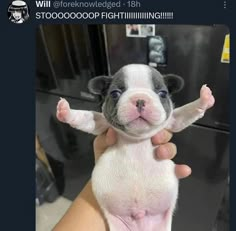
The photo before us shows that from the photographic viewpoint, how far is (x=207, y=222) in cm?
110

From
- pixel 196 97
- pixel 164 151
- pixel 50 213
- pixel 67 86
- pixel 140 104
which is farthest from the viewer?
pixel 50 213

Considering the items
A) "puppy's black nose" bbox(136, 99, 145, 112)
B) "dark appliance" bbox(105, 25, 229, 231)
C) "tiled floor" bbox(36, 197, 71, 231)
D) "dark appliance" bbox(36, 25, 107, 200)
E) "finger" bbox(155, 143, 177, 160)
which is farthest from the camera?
"tiled floor" bbox(36, 197, 71, 231)

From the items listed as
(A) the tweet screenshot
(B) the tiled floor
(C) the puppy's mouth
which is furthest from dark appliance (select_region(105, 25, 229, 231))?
(B) the tiled floor

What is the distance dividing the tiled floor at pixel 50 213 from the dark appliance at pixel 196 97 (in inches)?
19.6

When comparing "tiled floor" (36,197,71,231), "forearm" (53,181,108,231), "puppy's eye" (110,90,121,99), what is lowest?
"tiled floor" (36,197,71,231)

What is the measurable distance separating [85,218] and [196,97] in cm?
46

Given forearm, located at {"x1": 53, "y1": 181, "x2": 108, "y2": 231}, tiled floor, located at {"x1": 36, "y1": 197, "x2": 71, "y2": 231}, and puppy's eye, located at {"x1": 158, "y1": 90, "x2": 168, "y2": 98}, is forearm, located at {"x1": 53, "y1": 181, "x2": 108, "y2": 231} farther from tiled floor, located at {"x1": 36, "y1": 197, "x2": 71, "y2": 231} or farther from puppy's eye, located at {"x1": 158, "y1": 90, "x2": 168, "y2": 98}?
tiled floor, located at {"x1": 36, "y1": 197, "x2": 71, "y2": 231}

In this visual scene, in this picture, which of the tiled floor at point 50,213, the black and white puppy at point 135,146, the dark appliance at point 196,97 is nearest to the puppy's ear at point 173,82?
the black and white puppy at point 135,146

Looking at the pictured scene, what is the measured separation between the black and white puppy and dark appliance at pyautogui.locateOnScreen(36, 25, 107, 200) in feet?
1.37

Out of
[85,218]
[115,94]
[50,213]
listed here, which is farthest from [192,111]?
[50,213]

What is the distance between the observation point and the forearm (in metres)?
0.68

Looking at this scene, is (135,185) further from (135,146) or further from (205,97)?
(205,97)

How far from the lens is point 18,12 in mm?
577

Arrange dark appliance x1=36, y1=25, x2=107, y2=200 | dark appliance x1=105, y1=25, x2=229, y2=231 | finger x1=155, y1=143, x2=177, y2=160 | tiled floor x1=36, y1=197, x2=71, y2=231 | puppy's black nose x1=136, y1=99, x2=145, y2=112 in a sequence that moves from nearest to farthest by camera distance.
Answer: puppy's black nose x1=136, y1=99, x2=145, y2=112, finger x1=155, y1=143, x2=177, y2=160, dark appliance x1=105, y1=25, x2=229, y2=231, dark appliance x1=36, y1=25, x2=107, y2=200, tiled floor x1=36, y1=197, x2=71, y2=231
